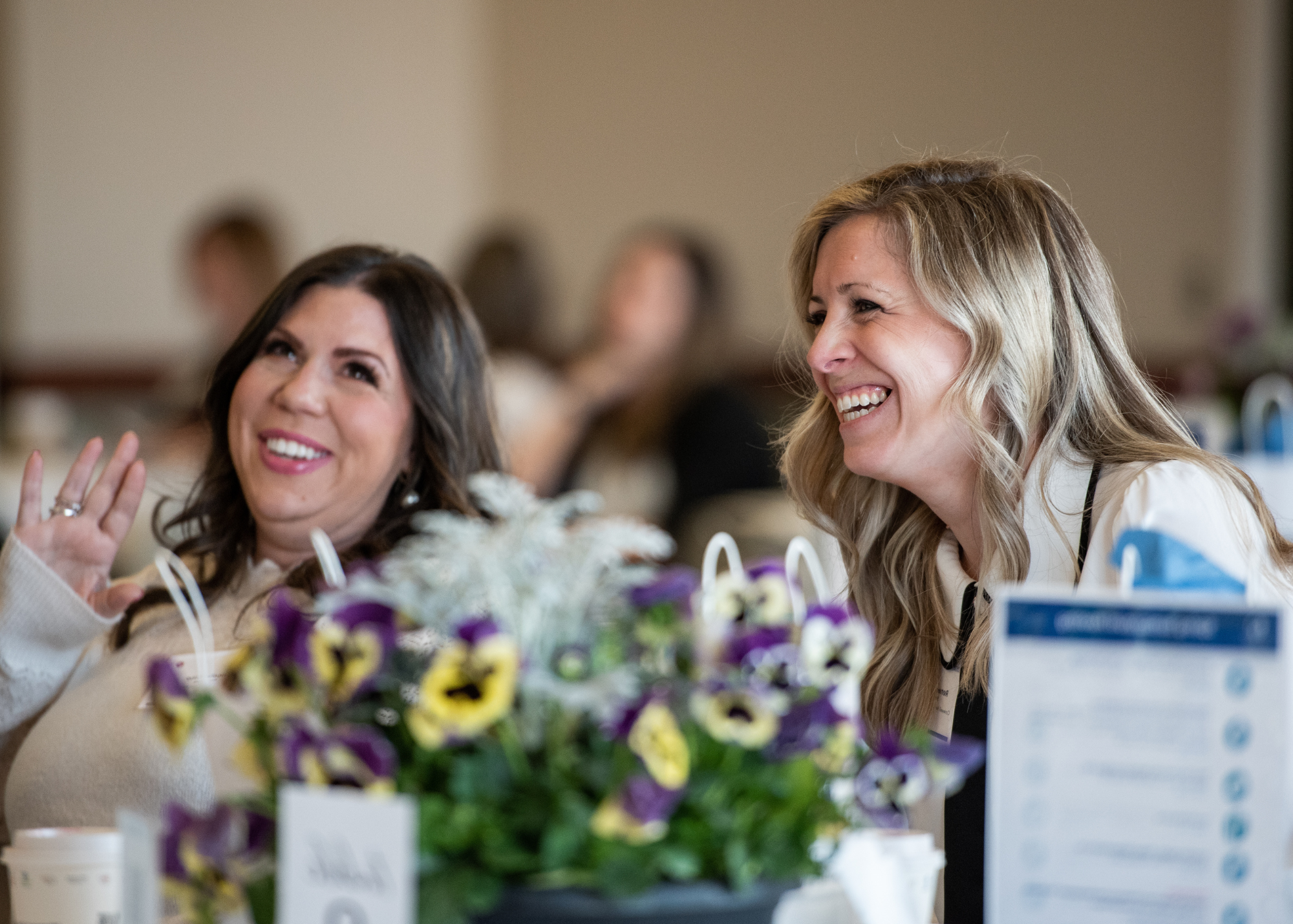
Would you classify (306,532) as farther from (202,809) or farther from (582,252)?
(582,252)

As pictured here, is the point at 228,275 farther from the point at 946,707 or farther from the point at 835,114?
the point at 946,707

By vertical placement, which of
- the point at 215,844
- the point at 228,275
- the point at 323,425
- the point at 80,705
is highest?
the point at 228,275

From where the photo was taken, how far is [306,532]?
1797mm

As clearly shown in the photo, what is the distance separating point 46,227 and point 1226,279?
555cm

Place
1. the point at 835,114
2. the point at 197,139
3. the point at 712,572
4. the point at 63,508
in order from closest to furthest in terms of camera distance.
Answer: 1. the point at 712,572
2. the point at 63,508
3. the point at 835,114
4. the point at 197,139

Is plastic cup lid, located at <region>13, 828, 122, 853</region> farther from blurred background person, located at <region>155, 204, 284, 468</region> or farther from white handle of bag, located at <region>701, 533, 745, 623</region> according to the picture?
blurred background person, located at <region>155, 204, 284, 468</region>

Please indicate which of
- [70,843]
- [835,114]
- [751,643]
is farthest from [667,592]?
[835,114]

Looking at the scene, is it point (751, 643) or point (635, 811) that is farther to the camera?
point (751, 643)

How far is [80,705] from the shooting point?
64.4 inches

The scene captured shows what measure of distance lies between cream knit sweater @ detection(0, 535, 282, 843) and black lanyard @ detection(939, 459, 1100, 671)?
0.82 m

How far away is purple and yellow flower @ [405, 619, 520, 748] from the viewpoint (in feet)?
2.66

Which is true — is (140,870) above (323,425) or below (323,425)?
below

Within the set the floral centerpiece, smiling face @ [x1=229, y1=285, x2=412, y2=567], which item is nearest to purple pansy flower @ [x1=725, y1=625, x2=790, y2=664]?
the floral centerpiece

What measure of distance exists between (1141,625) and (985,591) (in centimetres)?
63
